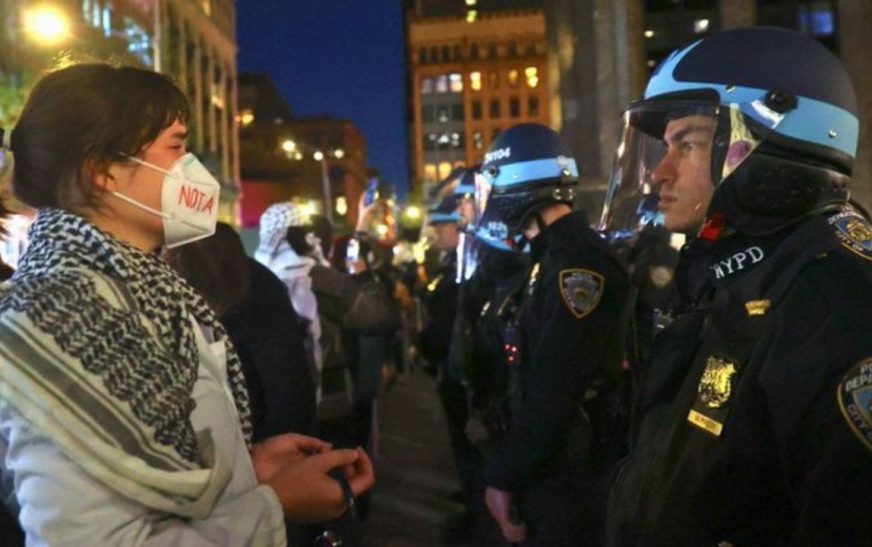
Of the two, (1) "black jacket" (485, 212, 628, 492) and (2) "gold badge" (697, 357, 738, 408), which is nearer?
(2) "gold badge" (697, 357, 738, 408)

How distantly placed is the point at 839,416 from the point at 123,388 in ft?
4.26

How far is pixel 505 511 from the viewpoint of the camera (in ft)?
11.9

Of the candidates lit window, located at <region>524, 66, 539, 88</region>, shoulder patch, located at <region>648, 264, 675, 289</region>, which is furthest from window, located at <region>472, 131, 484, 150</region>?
shoulder patch, located at <region>648, 264, 675, 289</region>

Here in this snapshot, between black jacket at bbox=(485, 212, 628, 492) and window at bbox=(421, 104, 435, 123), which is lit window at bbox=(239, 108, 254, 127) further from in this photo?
black jacket at bbox=(485, 212, 628, 492)

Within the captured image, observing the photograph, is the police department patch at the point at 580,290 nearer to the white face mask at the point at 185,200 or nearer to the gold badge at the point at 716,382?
the gold badge at the point at 716,382

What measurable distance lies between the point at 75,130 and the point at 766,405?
1.50m

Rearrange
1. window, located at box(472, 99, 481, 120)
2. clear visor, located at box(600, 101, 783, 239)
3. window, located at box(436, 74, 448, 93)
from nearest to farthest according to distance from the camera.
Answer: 1. clear visor, located at box(600, 101, 783, 239)
2. window, located at box(436, 74, 448, 93)
3. window, located at box(472, 99, 481, 120)

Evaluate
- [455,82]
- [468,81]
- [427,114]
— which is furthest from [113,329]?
[427,114]

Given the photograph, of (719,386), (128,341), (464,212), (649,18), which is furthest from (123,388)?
(649,18)

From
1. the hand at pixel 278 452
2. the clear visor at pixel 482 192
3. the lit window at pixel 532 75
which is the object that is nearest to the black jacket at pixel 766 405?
the hand at pixel 278 452

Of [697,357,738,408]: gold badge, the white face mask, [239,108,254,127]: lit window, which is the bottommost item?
[239,108,254,127]: lit window

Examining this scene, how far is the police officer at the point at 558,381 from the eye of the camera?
337 centimetres

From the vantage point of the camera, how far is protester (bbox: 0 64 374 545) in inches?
61.4

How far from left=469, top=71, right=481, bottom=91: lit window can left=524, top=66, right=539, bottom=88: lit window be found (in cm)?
612
